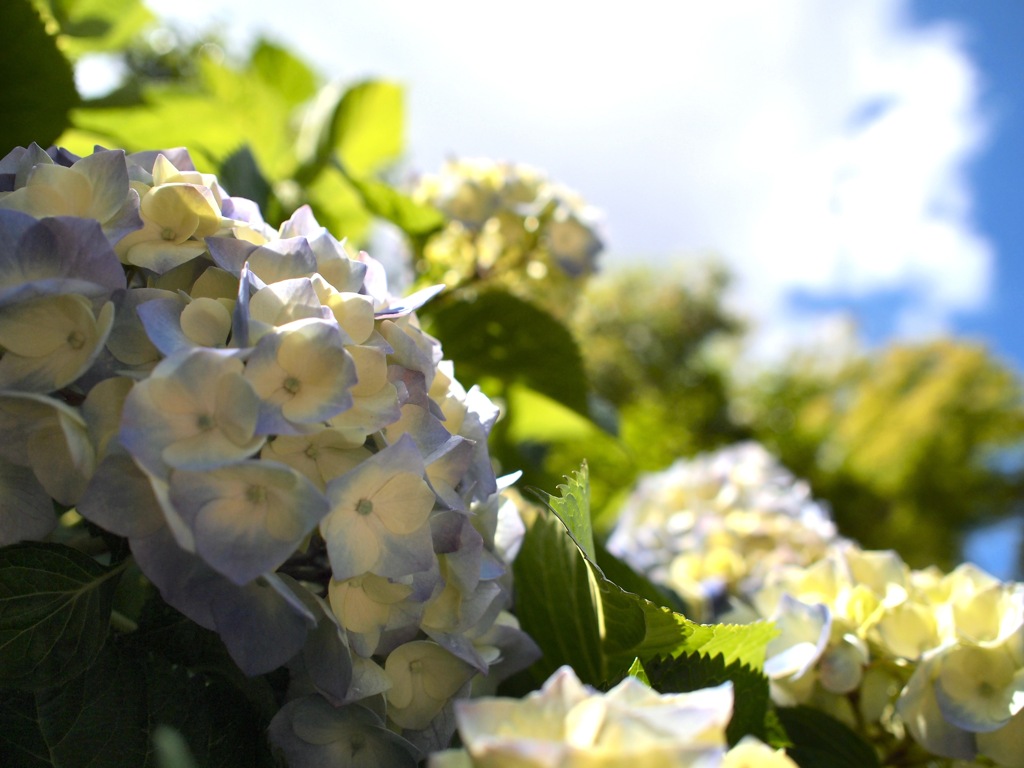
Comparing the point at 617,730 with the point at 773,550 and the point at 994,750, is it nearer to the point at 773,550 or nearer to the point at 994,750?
the point at 994,750

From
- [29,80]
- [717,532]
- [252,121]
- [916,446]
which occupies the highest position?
[29,80]

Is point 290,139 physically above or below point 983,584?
below

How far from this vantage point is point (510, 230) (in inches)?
29.3

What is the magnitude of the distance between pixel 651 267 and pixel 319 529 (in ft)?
23.4

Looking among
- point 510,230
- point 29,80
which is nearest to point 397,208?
point 510,230

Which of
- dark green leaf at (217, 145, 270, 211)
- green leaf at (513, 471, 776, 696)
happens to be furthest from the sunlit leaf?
green leaf at (513, 471, 776, 696)

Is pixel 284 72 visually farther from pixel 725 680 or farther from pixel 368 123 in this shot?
pixel 725 680

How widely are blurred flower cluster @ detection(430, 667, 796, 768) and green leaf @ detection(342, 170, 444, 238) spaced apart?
1.60 feet

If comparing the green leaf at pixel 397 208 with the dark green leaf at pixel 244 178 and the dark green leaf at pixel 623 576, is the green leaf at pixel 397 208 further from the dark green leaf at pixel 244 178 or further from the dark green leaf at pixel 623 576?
the dark green leaf at pixel 623 576

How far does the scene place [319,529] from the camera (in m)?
0.22

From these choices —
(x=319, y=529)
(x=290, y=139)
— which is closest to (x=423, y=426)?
(x=319, y=529)

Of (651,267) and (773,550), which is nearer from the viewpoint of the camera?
(773,550)

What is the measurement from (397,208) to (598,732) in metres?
0.54

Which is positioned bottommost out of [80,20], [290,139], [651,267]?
[651,267]
